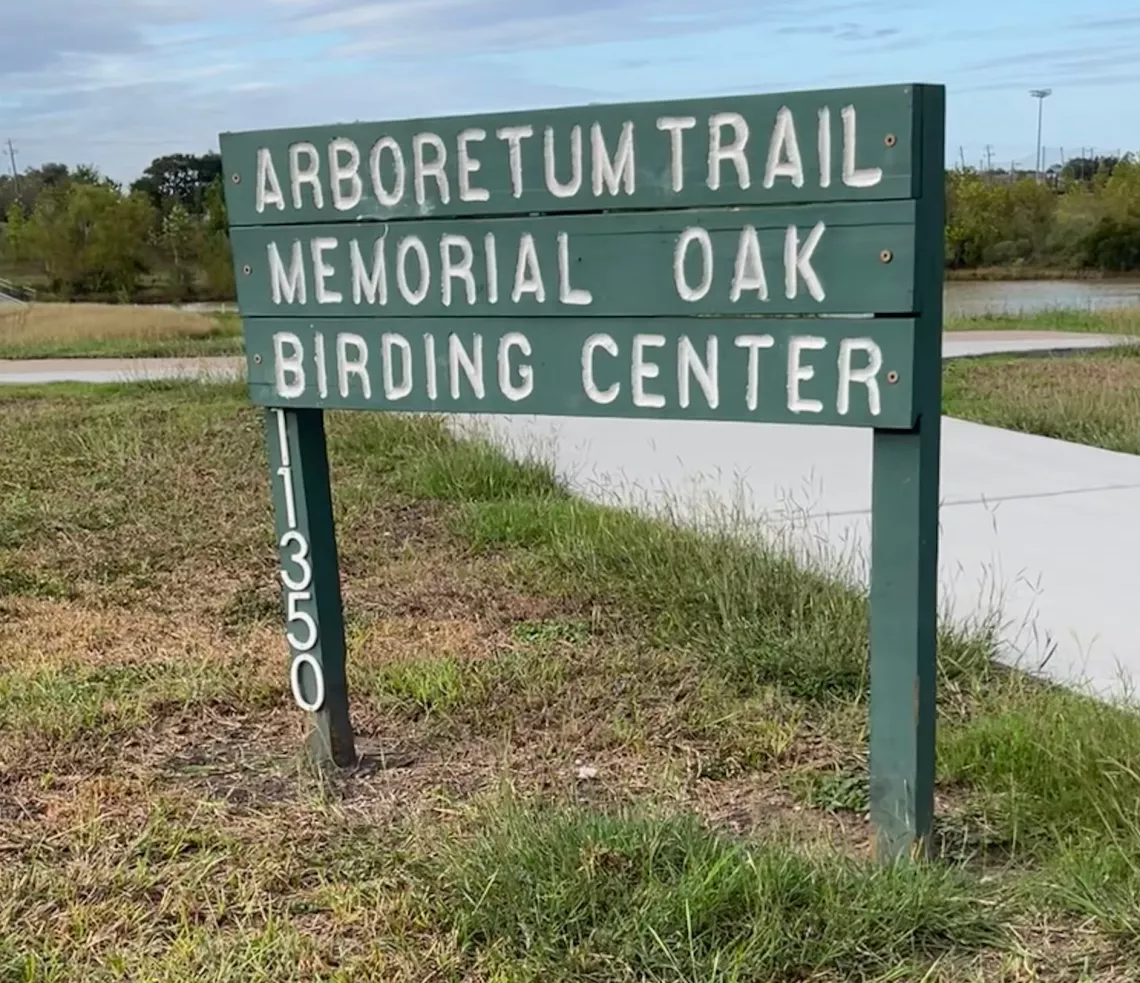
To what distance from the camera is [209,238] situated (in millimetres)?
45062

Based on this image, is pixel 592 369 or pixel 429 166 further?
pixel 429 166

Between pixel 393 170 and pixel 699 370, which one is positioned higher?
pixel 393 170

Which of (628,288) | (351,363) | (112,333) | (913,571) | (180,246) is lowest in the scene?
(112,333)

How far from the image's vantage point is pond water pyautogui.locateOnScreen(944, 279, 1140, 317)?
24.4 m

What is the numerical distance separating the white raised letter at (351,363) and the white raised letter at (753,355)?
0.92 m

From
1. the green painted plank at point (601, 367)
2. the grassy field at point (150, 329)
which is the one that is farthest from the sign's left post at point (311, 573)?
the grassy field at point (150, 329)

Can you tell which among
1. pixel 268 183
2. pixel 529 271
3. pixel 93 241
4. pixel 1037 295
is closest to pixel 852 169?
pixel 529 271

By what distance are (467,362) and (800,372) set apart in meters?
0.77

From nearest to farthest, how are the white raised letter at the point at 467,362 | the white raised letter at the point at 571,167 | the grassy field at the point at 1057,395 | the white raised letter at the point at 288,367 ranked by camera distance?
1. the white raised letter at the point at 571,167
2. the white raised letter at the point at 467,362
3. the white raised letter at the point at 288,367
4. the grassy field at the point at 1057,395

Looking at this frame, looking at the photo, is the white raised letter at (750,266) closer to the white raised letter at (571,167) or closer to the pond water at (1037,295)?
the white raised letter at (571,167)

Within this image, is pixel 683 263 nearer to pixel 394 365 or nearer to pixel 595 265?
pixel 595 265

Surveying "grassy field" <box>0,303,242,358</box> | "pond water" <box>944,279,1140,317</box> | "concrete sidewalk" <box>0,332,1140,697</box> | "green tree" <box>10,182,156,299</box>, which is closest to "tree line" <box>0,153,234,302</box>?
"green tree" <box>10,182,156,299</box>

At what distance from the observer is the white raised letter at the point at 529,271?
2754mm

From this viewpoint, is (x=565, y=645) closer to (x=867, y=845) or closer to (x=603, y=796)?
(x=603, y=796)
